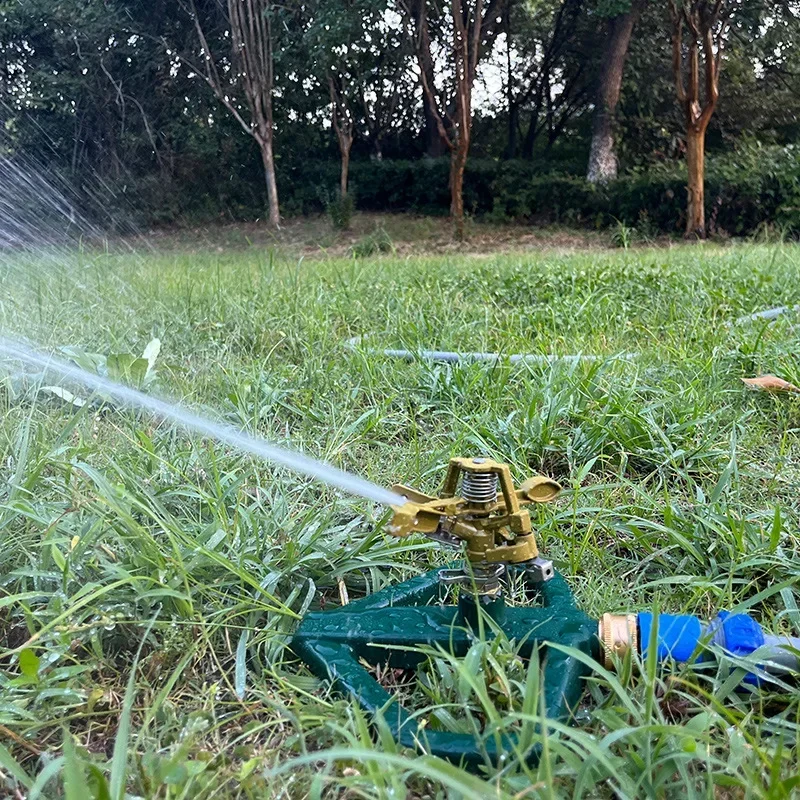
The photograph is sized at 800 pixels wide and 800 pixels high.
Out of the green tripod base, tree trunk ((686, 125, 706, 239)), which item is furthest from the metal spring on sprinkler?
tree trunk ((686, 125, 706, 239))

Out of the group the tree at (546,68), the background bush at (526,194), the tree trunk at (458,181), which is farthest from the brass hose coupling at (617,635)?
the tree at (546,68)

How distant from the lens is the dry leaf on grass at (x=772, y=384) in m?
1.89

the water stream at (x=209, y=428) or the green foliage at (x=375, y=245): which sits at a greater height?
the green foliage at (x=375, y=245)

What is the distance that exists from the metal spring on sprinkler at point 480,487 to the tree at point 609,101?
11679 millimetres

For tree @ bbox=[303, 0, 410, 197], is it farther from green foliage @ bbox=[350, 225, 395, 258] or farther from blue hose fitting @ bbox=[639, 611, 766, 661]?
blue hose fitting @ bbox=[639, 611, 766, 661]

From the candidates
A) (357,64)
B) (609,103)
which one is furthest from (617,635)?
(357,64)

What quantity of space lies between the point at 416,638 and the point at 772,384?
1415 millimetres

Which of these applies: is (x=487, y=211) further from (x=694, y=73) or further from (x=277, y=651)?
(x=277, y=651)

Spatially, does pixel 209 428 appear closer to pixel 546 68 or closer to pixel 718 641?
pixel 718 641

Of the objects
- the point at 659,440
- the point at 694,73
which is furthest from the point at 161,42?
the point at 659,440

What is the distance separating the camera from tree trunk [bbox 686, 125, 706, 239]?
893 centimetres

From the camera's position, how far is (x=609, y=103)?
471 inches

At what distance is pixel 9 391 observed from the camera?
1803mm

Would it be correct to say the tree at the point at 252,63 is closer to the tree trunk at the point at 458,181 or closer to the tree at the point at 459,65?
the tree at the point at 459,65
